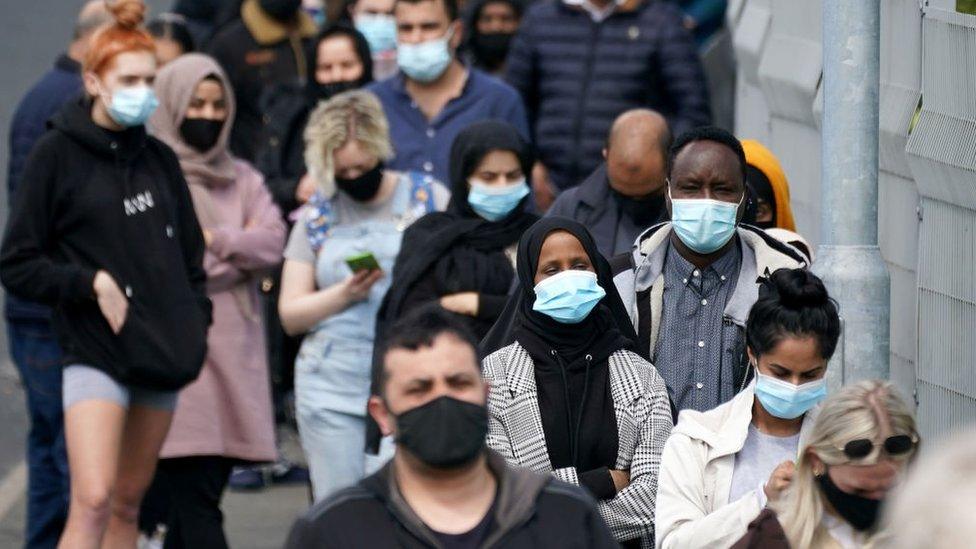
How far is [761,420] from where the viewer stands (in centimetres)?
484

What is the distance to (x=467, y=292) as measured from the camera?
6844mm

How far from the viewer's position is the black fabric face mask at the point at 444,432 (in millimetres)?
3756

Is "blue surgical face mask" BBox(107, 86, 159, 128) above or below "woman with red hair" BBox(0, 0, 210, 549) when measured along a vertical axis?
above

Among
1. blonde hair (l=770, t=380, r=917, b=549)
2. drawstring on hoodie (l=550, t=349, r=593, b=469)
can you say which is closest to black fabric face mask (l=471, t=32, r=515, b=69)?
drawstring on hoodie (l=550, t=349, r=593, b=469)

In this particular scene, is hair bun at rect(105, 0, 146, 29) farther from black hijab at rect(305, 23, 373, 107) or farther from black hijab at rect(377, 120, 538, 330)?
black hijab at rect(305, 23, 373, 107)

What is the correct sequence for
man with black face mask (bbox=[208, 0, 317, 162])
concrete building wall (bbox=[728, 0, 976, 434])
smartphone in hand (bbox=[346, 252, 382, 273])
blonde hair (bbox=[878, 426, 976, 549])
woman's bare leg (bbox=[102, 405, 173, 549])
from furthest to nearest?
man with black face mask (bbox=[208, 0, 317, 162])
smartphone in hand (bbox=[346, 252, 382, 273])
woman's bare leg (bbox=[102, 405, 173, 549])
concrete building wall (bbox=[728, 0, 976, 434])
blonde hair (bbox=[878, 426, 976, 549])

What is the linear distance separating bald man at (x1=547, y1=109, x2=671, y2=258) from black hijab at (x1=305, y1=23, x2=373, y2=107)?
266cm

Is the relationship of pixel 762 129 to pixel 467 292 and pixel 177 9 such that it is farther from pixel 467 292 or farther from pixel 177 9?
pixel 177 9

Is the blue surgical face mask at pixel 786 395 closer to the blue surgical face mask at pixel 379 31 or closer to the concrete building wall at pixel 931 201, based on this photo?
the concrete building wall at pixel 931 201

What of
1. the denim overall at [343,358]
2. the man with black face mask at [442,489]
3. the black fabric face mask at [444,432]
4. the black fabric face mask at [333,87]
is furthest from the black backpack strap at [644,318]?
the black fabric face mask at [333,87]

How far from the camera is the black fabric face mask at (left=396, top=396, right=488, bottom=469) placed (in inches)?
148

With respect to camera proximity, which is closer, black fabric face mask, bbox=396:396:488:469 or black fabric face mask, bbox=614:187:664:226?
black fabric face mask, bbox=396:396:488:469

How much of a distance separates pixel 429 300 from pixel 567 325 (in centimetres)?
155

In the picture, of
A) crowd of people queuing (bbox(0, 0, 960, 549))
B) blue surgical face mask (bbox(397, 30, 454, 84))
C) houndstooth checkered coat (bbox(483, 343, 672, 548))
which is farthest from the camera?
blue surgical face mask (bbox(397, 30, 454, 84))
